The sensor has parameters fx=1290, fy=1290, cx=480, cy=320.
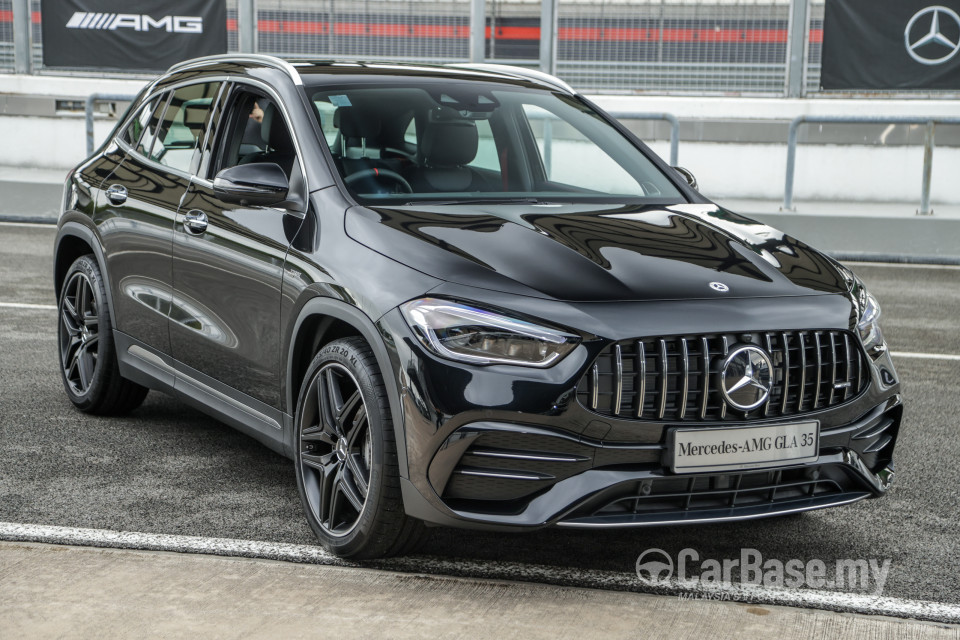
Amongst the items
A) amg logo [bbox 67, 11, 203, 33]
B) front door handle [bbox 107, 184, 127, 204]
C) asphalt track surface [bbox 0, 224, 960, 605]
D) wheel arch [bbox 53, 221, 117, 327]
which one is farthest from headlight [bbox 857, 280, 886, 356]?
amg logo [bbox 67, 11, 203, 33]

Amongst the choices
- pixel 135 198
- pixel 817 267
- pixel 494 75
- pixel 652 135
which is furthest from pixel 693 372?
pixel 652 135

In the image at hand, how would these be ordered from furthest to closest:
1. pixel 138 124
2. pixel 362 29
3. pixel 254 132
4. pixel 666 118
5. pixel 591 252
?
1. pixel 362 29
2. pixel 666 118
3. pixel 138 124
4. pixel 254 132
5. pixel 591 252

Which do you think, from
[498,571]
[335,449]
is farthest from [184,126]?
[498,571]

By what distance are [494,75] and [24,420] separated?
109 inches

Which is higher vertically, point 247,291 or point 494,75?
point 494,75

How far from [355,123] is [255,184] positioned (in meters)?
0.57

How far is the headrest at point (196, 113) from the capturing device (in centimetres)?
549

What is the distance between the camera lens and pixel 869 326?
4.27m

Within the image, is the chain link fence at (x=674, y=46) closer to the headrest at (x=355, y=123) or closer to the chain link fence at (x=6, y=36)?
the chain link fence at (x=6, y=36)

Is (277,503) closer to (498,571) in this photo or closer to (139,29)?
(498,571)

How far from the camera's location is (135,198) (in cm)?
571

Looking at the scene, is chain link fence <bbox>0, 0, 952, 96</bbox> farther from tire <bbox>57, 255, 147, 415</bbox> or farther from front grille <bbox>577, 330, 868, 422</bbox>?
front grille <bbox>577, 330, 868, 422</bbox>

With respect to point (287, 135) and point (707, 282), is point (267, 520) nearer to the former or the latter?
point (287, 135)

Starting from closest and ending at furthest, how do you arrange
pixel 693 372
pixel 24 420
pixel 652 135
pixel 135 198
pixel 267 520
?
1. pixel 693 372
2. pixel 267 520
3. pixel 135 198
4. pixel 24 420
5. pixel 652 135
